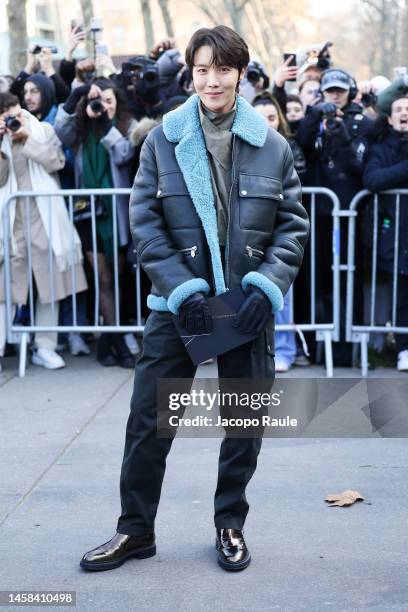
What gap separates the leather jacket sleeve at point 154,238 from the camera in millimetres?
3723

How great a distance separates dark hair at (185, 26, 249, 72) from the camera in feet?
11.9

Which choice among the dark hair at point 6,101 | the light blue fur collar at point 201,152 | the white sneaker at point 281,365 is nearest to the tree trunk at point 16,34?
the dark hair at point 6,101

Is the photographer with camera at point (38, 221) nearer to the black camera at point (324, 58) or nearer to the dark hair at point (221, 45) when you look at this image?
the black camera at point (324, 58)

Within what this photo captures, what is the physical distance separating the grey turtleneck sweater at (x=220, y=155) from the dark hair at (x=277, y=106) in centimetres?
348

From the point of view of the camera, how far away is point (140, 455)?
3.91 m

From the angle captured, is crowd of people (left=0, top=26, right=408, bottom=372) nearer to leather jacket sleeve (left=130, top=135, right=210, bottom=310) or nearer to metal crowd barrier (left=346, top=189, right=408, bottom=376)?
metal crowd barrier (left=346, top=189, right=408, bottom=376)

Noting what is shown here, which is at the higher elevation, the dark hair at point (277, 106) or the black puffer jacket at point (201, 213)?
the dark hair at point (277, 106)

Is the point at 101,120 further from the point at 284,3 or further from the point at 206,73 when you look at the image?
the point at 284,3

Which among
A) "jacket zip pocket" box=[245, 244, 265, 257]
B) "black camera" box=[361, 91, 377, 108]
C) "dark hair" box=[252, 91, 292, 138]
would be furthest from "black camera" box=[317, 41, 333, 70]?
"jacket zip pocket" box=[245, 244, 265, 257]

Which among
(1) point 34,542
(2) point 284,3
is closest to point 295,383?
(1) point 34,542

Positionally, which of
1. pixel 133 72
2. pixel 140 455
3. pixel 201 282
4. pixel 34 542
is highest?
pixel 133 72

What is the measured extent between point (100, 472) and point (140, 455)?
4.32 ft

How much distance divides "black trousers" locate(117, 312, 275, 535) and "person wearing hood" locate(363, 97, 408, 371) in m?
3.44

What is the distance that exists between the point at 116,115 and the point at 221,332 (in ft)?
14.1
